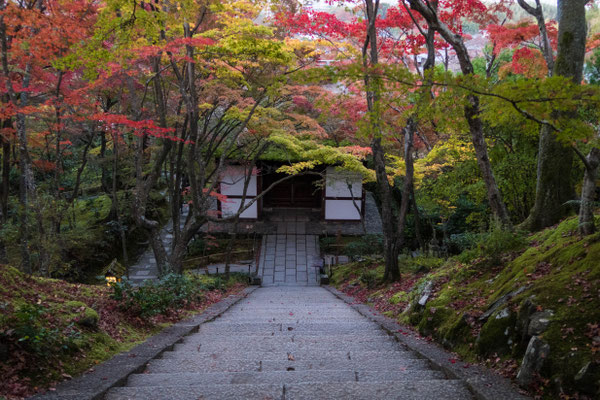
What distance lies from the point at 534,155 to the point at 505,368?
24.1ft

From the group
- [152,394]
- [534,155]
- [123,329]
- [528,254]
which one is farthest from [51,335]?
[534,155]

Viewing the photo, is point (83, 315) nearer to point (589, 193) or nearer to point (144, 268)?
point (589, 193)

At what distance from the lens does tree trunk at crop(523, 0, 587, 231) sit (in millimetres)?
6441

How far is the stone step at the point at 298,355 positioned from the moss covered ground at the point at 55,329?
2.20ft

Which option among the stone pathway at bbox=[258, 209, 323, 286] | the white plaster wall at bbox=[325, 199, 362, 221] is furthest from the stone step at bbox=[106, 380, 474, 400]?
the white plaster wall at bbox=[325, 199, 362, 221]

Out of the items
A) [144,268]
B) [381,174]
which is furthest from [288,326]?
[144,268]

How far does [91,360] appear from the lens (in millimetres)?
3553

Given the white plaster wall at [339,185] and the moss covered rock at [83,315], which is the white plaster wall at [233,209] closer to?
the white plaster wall at [339,185]

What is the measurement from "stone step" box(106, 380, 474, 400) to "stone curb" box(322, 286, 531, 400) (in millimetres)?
101

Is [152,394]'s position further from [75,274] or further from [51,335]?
[75,274]

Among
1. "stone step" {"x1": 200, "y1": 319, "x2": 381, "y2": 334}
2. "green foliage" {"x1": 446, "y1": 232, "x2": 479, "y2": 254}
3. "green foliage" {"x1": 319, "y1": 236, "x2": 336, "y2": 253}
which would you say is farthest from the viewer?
"green foliage" {"x1": 319, "y1": 236, "x2": 336, "y2": 253}

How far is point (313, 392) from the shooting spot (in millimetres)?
2730

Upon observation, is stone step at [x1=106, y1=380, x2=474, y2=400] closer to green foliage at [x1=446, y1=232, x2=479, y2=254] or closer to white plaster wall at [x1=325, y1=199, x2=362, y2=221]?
green foliage at [x1=446, y1=232, x2=479, y2=254]

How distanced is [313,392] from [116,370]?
1582 millimetres
